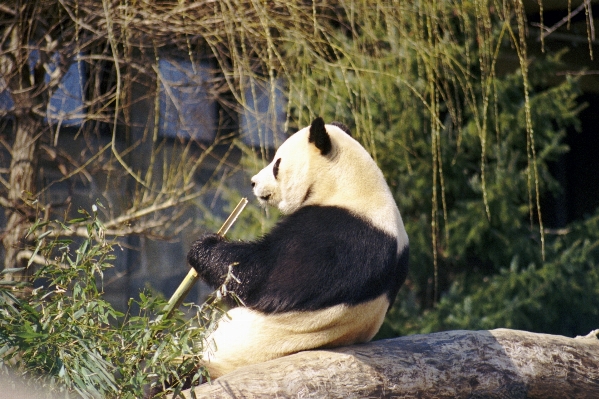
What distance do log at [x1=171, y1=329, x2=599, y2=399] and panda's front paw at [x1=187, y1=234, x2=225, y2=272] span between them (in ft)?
1.20

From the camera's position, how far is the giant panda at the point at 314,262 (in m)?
2.11

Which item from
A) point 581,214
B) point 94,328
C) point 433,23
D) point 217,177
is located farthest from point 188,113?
point 581,214

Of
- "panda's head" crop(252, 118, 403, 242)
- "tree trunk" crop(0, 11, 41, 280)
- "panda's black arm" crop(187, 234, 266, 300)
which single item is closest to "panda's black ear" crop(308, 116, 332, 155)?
"panda's head" crop(252, 118, 403, 242)

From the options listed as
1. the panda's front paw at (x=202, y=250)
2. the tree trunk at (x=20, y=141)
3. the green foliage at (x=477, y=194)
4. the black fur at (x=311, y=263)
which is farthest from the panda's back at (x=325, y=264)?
the green foliage at (x=477, y=194)

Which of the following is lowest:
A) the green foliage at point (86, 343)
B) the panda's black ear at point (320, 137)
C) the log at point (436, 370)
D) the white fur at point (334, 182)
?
the log at point (436, 370)

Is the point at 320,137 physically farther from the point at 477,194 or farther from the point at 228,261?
the point at 477,194

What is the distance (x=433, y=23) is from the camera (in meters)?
2.35

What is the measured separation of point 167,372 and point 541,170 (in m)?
3.18

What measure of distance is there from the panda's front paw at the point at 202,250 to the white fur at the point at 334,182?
232 mm

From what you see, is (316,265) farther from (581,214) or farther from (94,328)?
(581,214)

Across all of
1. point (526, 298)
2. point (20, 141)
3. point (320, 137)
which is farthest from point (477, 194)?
point (20, 141)

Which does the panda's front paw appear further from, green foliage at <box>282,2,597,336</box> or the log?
green foliage at <box>282,2,597,336</box>

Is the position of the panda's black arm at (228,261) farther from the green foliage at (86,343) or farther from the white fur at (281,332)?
the green foliage at (86,343)

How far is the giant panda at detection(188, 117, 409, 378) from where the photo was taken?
2.11 m
